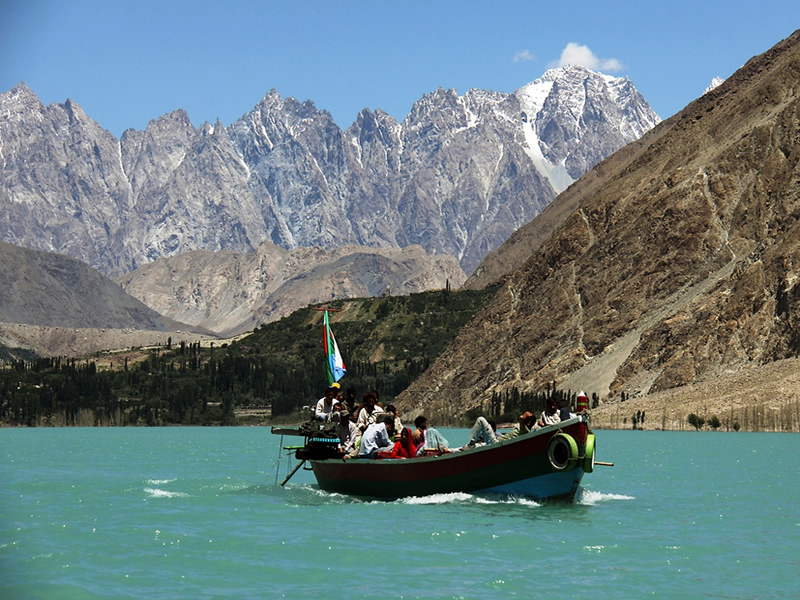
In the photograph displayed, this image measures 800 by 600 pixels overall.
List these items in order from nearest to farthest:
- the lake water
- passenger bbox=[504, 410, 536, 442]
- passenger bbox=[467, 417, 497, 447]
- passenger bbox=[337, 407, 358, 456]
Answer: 1. the lake water
2. passenger bbox=[504, 410, 536, 442]
3. passenger bbox=[467, 417, 497, 447]
4. passenger bbox=[337, 407, 358, 456]

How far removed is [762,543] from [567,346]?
134 metres

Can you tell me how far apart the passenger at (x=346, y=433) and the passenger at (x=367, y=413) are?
1.18 ft

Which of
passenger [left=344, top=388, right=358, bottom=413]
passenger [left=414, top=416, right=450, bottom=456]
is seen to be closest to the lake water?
passenger [left=414, top=416, right=450, bottom=456]

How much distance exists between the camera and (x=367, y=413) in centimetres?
4850

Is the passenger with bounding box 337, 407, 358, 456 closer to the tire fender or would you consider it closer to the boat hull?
the boat hull

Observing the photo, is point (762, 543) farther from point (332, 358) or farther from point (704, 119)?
point (704, 119)

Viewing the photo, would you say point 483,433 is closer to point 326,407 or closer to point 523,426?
point 523,426

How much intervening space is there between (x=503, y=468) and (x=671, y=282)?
424 ft

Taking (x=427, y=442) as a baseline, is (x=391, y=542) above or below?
below

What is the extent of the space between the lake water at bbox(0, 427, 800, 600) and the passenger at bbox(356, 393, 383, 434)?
10.2ft

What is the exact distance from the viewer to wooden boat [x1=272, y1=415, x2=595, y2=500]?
42875 mm

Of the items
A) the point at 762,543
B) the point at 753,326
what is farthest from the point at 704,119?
the point at 762,543

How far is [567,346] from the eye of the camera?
170750 millimetres

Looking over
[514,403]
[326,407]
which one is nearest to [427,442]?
[326,407]
